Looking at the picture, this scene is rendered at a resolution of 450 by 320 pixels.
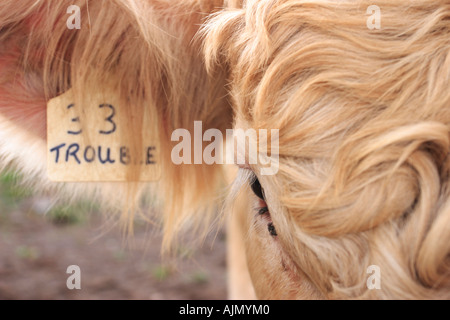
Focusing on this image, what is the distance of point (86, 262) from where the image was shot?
3508 millimetres

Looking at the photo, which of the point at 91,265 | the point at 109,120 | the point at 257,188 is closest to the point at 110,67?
the point at 109,120

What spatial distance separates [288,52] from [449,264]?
1.49 ft

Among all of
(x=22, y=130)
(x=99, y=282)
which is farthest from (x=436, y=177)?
(x=99, y=282)

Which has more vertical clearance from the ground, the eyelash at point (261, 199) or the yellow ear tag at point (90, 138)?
the yellow ear tag at point (90, 138)

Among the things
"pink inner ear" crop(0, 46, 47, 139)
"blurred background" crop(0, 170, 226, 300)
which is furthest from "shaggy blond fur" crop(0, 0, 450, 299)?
"blurred background" crop(0, 170, 226, 300)

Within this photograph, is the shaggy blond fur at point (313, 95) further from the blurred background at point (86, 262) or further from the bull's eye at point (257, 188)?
the blurred background at point (86, 262)

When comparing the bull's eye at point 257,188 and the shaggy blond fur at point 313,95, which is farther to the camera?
the bull's eye at point 257,188

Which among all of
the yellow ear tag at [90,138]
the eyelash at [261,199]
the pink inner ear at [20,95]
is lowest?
the eyelash at [261,199]

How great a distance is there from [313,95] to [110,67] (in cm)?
52

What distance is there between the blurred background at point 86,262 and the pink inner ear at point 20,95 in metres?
1.46

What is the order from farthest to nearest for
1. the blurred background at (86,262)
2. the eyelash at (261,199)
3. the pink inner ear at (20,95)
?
the blurred background at (86,262)
the pink inner ear at (20,95)
the eyelash at (261,199)

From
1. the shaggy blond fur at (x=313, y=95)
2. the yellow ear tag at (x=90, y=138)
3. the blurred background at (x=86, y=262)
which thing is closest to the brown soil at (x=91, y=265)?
the blurred background at (x=86, y=262)

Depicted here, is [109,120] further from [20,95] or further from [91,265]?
[91,265]

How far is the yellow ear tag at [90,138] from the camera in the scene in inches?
52.6
